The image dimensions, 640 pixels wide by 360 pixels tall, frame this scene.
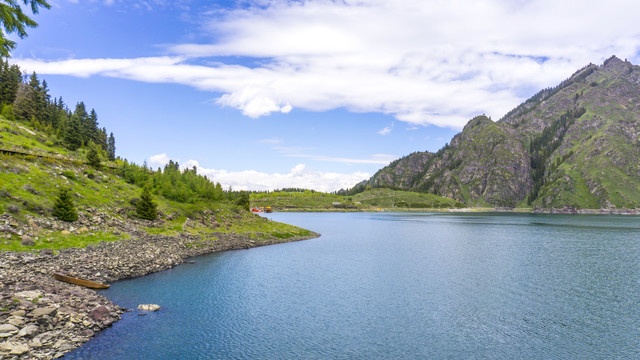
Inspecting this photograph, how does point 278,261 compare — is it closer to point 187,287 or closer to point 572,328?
point 187,287

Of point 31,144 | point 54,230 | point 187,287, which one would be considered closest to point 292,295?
point 187,287

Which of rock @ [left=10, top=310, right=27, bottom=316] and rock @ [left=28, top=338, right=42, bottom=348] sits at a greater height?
rock @ [left=10, top=310, right=27, bottom=316]

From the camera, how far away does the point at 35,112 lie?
13588 centimetres

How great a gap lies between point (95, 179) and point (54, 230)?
1466 inches

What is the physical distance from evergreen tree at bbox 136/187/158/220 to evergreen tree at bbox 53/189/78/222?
21.0 m

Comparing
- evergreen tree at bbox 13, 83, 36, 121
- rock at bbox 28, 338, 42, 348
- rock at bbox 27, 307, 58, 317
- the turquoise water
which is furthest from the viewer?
evergreen tree at bbox 13, 83, 36, 121

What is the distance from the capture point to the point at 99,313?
38.2 m

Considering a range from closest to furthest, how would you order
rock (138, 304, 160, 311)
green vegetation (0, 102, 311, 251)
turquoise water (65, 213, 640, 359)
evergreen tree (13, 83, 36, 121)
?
turquoise water (65, 213, 640, 359)
rock (138, 304, 160, 311)
green vegetation (0, 102, 311, 251)
evergreen tree (13, 83, 36, 121)

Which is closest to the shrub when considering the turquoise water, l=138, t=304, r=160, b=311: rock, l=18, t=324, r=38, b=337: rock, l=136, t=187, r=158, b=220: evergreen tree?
l=136, t=187, r=158, b=220: evergreen tree

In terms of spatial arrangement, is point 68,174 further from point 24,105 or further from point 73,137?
point 24,105

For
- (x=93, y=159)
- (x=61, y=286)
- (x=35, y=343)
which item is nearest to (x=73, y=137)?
(x=93, y=159)

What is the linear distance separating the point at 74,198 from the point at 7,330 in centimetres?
5511

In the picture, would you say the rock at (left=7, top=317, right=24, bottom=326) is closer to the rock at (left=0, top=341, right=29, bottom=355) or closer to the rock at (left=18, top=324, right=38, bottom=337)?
the rock at (left=18, top=324, right=38, bottom=337)

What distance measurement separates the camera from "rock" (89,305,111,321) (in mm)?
37278
